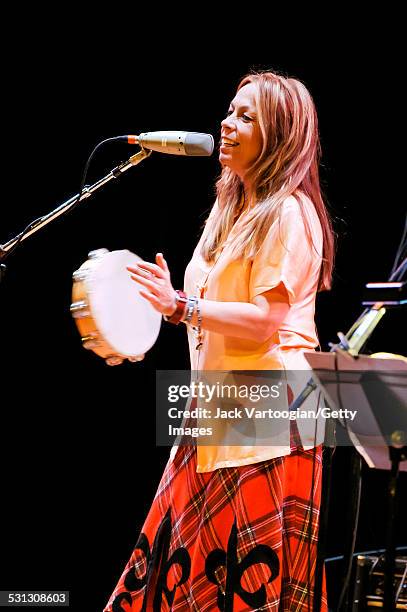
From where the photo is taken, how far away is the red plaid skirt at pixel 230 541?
7.05 feet

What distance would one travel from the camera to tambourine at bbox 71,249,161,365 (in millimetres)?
2197

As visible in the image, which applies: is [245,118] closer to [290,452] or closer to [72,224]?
[290,452]

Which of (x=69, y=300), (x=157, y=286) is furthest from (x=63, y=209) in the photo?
(x=69, y=300)

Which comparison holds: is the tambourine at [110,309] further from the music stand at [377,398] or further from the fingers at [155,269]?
the music stand at [377,398]

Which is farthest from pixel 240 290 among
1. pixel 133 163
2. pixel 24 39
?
→ pixel 24 39

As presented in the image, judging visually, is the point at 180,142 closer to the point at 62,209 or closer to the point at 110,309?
the point at 62,209

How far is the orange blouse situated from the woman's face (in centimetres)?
20

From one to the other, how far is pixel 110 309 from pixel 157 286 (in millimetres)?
179

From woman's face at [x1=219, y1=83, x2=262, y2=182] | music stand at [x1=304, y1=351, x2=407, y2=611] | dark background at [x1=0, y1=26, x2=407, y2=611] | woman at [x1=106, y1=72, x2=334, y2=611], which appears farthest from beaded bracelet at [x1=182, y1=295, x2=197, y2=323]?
dark background at [x1=0, y1=26, x2=407, y2=611]

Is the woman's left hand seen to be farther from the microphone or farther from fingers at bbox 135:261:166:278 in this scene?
the microphone

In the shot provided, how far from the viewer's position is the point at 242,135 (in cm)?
241

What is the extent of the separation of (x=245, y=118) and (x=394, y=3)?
150cm

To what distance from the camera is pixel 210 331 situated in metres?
2.25

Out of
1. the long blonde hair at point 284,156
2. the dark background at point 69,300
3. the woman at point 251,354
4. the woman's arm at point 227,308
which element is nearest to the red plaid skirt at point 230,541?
the woman at point 251,354
